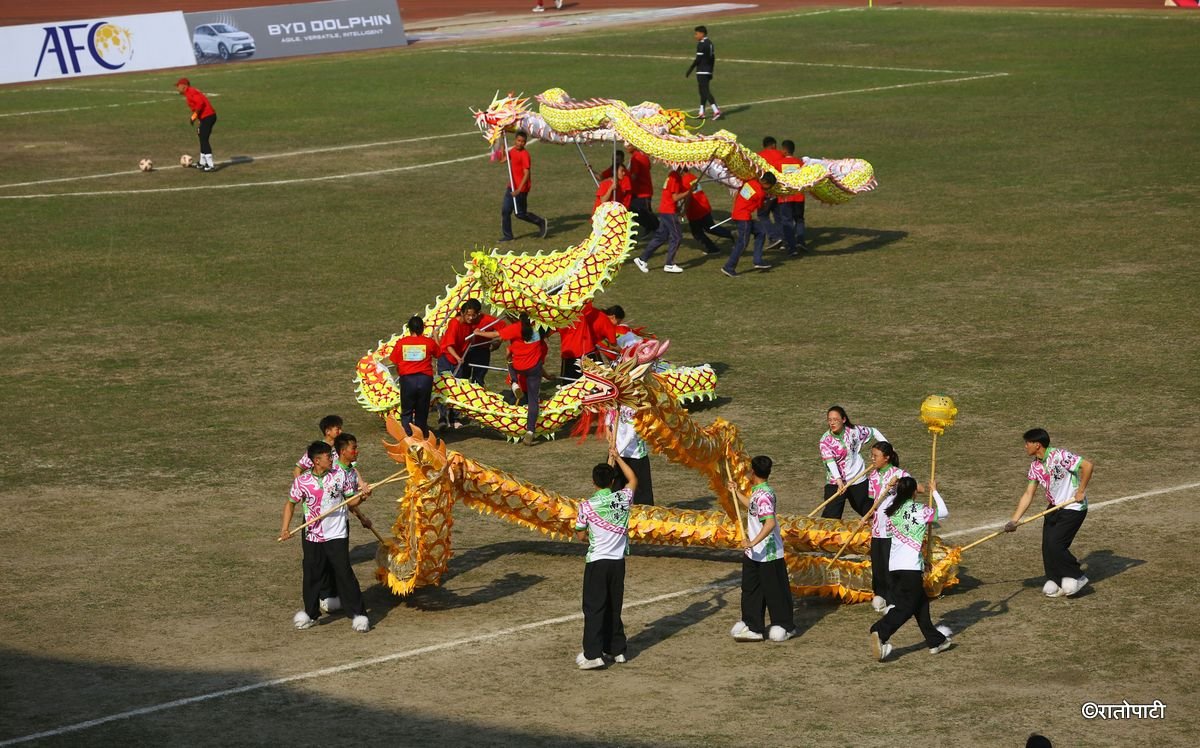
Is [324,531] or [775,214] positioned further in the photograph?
[775,214]

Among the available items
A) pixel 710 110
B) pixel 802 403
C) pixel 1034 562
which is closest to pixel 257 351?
pixel 802 403

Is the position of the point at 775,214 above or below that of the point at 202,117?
below

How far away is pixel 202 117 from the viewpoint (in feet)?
117

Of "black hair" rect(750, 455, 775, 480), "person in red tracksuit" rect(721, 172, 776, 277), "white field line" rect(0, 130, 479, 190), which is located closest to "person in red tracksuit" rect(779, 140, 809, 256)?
"person in red tracksuit" rect(721, 172, 776, 277)

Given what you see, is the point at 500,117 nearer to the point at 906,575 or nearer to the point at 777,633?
the point at 777,633

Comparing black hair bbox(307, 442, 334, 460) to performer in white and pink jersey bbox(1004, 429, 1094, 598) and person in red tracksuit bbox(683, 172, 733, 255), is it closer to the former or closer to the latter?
performer in white and pink jersey bbox(1004, 429, 1094, 598)

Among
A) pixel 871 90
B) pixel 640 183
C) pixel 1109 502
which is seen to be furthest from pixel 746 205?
pixel 871 90

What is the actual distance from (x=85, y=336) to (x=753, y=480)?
13491 mm

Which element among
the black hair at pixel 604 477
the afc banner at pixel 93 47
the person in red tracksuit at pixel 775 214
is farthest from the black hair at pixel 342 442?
the afc banner at pixel 93 47

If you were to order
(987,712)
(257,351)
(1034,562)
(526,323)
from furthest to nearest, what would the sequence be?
(257,351) → (526,323) → (1034,562) → (987,712)

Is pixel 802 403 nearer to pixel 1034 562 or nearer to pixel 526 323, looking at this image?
pixel 526 323

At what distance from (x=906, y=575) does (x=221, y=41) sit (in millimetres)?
A: 45348

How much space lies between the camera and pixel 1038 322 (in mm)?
23531

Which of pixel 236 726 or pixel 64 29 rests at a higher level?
pixel 64 29
